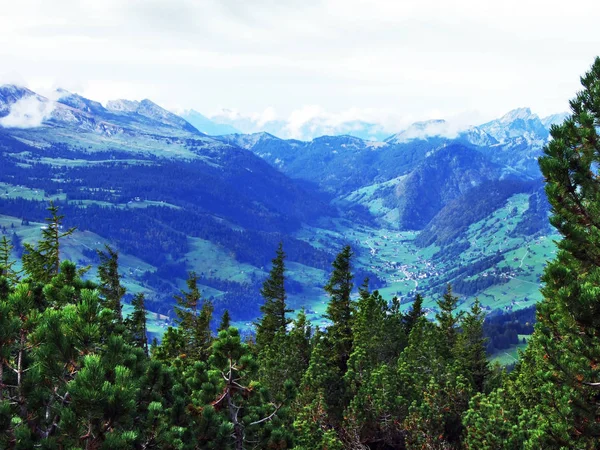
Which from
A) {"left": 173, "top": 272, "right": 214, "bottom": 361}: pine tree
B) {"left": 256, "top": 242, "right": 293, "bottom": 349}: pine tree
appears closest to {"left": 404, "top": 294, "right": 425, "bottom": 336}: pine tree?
{"left": 256, "top": 242, "right": 293, "bottom": 349}: pine tree

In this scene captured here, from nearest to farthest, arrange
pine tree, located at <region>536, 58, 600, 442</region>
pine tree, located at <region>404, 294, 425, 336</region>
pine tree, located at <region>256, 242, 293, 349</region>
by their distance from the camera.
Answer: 1. pine tree, located at <region>536, 58, 600, 442</region>
2. pine tree, located at <region>404, 294, 425, 336</region>
3. pine tree, located at <region>256, 242, 293, 349</region>

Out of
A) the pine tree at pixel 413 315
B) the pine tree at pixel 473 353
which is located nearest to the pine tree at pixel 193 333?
the pine tree at pixel 473 353

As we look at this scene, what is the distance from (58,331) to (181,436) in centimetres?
591

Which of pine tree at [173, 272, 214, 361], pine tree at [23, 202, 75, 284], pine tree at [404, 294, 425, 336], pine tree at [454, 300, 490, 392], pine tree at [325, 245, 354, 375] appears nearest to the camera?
pine tree at [454, 300, 490, 392]

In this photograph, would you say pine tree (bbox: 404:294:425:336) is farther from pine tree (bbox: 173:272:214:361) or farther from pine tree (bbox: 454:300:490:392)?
pine tree (bbox: 173:272:214:361)

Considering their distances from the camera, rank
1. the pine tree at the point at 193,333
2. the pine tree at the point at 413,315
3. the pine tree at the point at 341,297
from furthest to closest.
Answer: the pine tree at the point at 413,315, the pine tree at the point at 193,333, the pine tree at the point at 341,297

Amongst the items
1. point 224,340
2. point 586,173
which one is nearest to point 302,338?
point 224,340

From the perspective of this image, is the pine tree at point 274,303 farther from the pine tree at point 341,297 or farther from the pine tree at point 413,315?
the pine tree at point 413,315

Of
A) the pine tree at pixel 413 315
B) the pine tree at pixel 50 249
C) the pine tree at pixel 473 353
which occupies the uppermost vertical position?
the pine tree at pixel 50 249

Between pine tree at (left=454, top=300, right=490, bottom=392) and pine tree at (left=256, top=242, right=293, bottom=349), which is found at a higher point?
pine tree at (left=256, top=242, right=293, bottom=349)

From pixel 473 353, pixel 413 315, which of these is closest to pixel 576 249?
pixel 473 353

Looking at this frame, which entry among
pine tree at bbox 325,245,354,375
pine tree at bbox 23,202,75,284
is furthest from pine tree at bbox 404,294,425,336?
pine tree at bbox 23,202,75,284

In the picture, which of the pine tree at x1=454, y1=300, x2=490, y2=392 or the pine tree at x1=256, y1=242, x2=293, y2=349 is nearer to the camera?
the pine tree at x1=454, y1=300, x2=490, y2=392

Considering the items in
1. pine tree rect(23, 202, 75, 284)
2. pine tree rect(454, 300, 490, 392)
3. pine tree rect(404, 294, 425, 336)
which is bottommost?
pine tree rect(454, 300, 490, 392)
